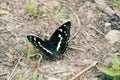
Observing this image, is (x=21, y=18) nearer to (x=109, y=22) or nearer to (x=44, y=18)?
(x=44, y=18)

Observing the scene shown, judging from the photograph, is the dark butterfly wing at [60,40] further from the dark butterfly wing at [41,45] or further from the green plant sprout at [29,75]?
the green plant sprout at [29,75]

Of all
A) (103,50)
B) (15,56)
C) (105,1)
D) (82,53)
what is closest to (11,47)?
(15,56)

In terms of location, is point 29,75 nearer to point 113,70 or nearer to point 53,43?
point 53,43

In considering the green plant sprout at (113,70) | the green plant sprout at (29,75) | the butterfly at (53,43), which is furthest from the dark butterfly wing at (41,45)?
the green plant sprout at (113,70)

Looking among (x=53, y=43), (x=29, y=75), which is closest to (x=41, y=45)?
(x=53, y=43)

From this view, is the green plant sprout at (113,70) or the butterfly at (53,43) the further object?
the butterfly at (53,43)

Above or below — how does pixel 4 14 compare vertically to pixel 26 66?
above

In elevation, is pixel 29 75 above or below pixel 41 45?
below
